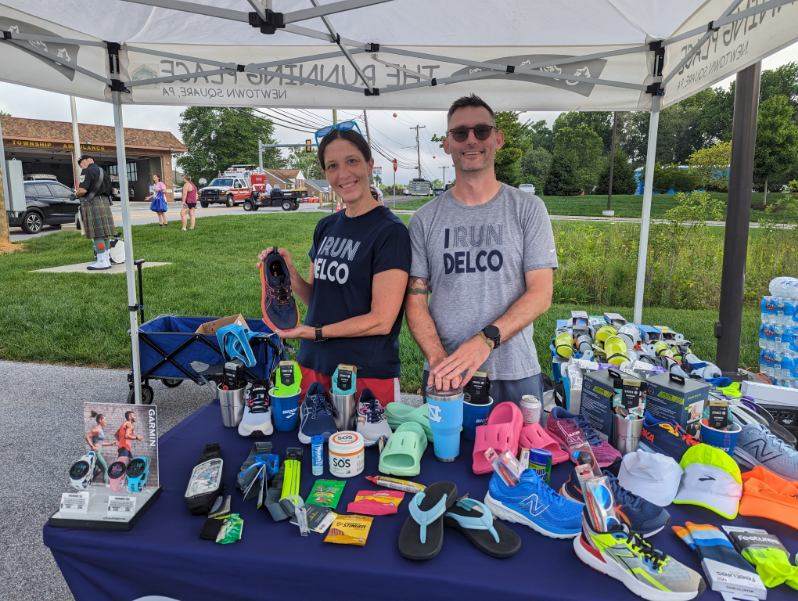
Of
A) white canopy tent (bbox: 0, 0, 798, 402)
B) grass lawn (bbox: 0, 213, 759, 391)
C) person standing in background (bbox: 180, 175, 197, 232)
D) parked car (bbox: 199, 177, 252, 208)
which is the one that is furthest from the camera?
parked car (bbox: 199, 177, 252, 208)

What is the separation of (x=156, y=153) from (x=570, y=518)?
39907mm

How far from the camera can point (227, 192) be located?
96.6 feet

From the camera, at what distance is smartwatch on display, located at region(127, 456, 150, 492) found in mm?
1374

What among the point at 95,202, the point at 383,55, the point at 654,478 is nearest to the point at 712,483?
the point at 654,478

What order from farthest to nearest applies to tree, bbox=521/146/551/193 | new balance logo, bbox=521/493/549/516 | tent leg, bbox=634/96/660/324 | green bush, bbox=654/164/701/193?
tree, bbox=521/146/551/193 → green bush, bbox=654/164/701/193 → tent leg, bbox=634/96/660/324 → new balance logo, bbox=521/493/549/516

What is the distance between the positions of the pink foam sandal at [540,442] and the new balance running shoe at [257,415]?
90 cm

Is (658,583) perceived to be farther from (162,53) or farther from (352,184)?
(162,53)

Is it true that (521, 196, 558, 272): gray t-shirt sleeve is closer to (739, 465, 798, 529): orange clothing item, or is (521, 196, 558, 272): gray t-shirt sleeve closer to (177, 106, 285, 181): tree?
(739, 465, 798, 529): orange clothing item

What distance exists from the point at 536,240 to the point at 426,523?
1.21m

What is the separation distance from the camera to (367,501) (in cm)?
136

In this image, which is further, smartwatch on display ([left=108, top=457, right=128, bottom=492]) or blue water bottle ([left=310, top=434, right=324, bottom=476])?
blue water bottle ([left=310, top=434, right=324, bottom=476])

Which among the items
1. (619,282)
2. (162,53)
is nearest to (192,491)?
(162,53)

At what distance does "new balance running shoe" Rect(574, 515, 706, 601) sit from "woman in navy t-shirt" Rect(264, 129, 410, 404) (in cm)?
113

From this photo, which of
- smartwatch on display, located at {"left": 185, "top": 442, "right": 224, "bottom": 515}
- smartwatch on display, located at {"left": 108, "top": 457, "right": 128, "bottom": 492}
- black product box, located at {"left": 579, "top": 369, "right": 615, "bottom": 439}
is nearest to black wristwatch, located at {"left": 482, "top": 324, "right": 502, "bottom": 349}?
black product box, located at {"left": 579, "top": 369, "right": 615, "bottom": 439}
